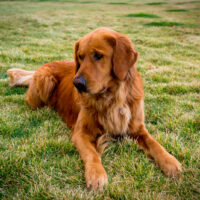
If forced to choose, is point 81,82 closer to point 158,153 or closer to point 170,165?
point 158,153

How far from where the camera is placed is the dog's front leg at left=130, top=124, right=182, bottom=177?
1.97 metres

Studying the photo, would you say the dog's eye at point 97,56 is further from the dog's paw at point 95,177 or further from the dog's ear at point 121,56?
the dog's paw at point 95,177

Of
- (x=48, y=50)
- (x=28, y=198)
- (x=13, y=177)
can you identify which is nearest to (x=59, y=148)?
(x=13, y=177)

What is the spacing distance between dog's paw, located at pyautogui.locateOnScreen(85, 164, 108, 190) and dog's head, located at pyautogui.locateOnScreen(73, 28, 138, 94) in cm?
75

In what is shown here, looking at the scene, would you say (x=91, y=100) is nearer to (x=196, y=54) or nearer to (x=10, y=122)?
(x=10, y=122)

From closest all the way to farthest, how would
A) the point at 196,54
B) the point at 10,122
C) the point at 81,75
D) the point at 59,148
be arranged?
the point at 81,75 → the point at 59,148 → the point at 10,122 → the point at 196,54

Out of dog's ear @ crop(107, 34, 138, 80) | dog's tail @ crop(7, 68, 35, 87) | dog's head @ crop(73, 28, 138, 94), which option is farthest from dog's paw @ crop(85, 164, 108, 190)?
dog's tail @ crop(7, 68, 35, 87)

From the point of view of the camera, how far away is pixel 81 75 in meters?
2.22

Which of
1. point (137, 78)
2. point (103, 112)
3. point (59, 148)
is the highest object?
point (137, 78)

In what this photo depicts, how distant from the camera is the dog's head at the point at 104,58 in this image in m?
2.28

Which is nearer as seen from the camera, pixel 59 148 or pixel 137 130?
pixel 59 148

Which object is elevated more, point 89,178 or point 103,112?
point 103,112

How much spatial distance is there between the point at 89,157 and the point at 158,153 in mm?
680

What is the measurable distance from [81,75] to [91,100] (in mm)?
475
